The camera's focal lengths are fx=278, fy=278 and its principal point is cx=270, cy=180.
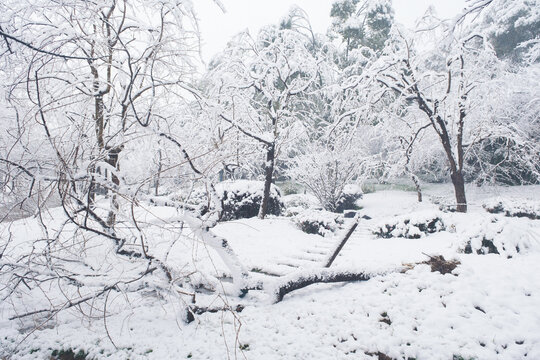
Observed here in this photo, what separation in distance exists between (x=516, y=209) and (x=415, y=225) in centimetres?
509

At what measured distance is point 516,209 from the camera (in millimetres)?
9516

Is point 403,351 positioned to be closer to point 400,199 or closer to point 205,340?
point 205,340

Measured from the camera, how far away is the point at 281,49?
888 centimetres

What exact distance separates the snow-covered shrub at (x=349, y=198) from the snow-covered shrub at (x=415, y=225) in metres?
6.67

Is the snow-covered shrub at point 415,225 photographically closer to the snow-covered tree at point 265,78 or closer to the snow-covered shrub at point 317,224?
the snow-covered shrub at point 317,224

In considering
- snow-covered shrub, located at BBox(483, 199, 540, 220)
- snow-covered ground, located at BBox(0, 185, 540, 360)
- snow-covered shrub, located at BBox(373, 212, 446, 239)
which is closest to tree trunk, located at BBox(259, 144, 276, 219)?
snow-covered shrub, located at BBox(373, 212, 446, 239)

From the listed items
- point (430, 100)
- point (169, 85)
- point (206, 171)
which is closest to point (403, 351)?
point (206, 171)

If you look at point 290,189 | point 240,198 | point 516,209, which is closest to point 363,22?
point 290,189

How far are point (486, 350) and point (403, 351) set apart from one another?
0.70 metres

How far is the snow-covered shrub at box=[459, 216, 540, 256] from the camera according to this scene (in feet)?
14.2

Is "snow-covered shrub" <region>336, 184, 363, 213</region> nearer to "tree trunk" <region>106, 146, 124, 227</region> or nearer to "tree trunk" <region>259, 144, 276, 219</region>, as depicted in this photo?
"tree trunk" <region>259, 144, 276, 219</region>

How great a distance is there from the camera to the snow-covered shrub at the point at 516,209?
933 cm

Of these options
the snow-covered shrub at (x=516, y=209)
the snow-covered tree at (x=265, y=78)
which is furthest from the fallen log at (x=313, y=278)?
the snow-covered shrub at (x=516, y=209)

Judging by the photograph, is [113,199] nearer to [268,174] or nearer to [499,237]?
[499,237]
